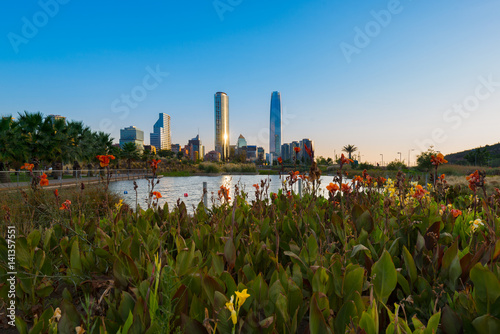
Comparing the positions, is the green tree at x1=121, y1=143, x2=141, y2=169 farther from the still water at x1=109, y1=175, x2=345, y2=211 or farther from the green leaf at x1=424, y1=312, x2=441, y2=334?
the green leaf at x1=424, y1=312, x2=441, y2=334

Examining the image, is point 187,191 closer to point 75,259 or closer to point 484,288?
→ point 75,259

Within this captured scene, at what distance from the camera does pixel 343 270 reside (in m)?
1.24

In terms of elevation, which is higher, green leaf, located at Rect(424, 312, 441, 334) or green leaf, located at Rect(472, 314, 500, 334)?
green leaf, located at Rect(424, 312, 441, 334)

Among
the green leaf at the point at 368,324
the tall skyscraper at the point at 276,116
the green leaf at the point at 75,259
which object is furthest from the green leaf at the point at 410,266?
the tall skyscraper at the point at 276,116

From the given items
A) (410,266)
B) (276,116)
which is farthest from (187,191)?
(276,116)

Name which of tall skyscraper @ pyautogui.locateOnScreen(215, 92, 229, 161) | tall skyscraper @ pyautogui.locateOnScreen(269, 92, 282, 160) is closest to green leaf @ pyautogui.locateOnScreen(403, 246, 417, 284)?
tall skyscraper @ pyautogui.locateOnScreen(215, 92, 229, 161)

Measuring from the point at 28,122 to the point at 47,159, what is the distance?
4075 mm

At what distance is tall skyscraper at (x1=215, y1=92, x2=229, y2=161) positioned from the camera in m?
168

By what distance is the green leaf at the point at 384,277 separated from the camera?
111 cm

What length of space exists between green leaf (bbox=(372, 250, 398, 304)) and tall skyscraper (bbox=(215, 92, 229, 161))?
16076cm

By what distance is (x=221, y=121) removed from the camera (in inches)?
6890

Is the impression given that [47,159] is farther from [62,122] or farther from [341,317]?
[341,317]

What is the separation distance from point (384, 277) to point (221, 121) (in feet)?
582

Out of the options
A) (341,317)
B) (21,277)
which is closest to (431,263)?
(341,317)
